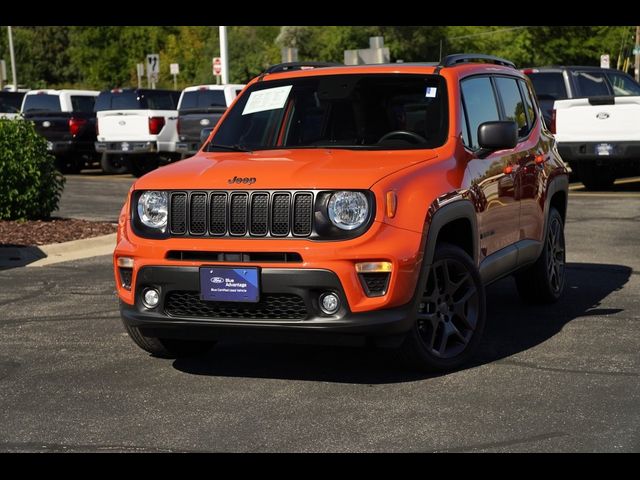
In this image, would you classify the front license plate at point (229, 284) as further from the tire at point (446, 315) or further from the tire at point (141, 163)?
the tire at point (141, 163)

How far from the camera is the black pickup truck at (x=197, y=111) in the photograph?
917 inches

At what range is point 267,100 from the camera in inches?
308

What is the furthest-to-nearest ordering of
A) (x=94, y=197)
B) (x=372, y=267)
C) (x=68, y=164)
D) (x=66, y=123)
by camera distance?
1. (x=68, y=164)
2. (x=66, y=123)
3. (x=94, y=197)
4. (x=372, y=267)

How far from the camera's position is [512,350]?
7.31 m

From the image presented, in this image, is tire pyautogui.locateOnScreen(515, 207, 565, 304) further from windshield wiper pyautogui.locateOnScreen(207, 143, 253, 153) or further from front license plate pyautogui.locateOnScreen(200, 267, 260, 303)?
front license plate pyautogui.locateOnScreen(200, 267, 260, 303)

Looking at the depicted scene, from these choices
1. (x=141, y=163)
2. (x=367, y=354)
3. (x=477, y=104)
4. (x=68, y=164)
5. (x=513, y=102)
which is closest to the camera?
(x=367, y=354)

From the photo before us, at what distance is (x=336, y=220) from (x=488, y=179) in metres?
1.58

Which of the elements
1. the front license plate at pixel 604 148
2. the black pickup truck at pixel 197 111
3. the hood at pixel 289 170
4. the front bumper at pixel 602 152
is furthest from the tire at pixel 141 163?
the hood at pixel 289 170

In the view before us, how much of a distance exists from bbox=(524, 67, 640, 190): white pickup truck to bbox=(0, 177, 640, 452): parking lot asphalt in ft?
31.5

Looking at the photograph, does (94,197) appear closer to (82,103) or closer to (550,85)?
(550,85)

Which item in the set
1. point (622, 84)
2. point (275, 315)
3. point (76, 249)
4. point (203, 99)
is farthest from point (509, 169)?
point (203, 99)

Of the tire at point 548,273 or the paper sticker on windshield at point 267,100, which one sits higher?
the paper sticker on windshield at point 267,100

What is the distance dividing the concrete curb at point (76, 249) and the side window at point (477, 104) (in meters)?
5.54

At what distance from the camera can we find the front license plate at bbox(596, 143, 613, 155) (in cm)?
1831
